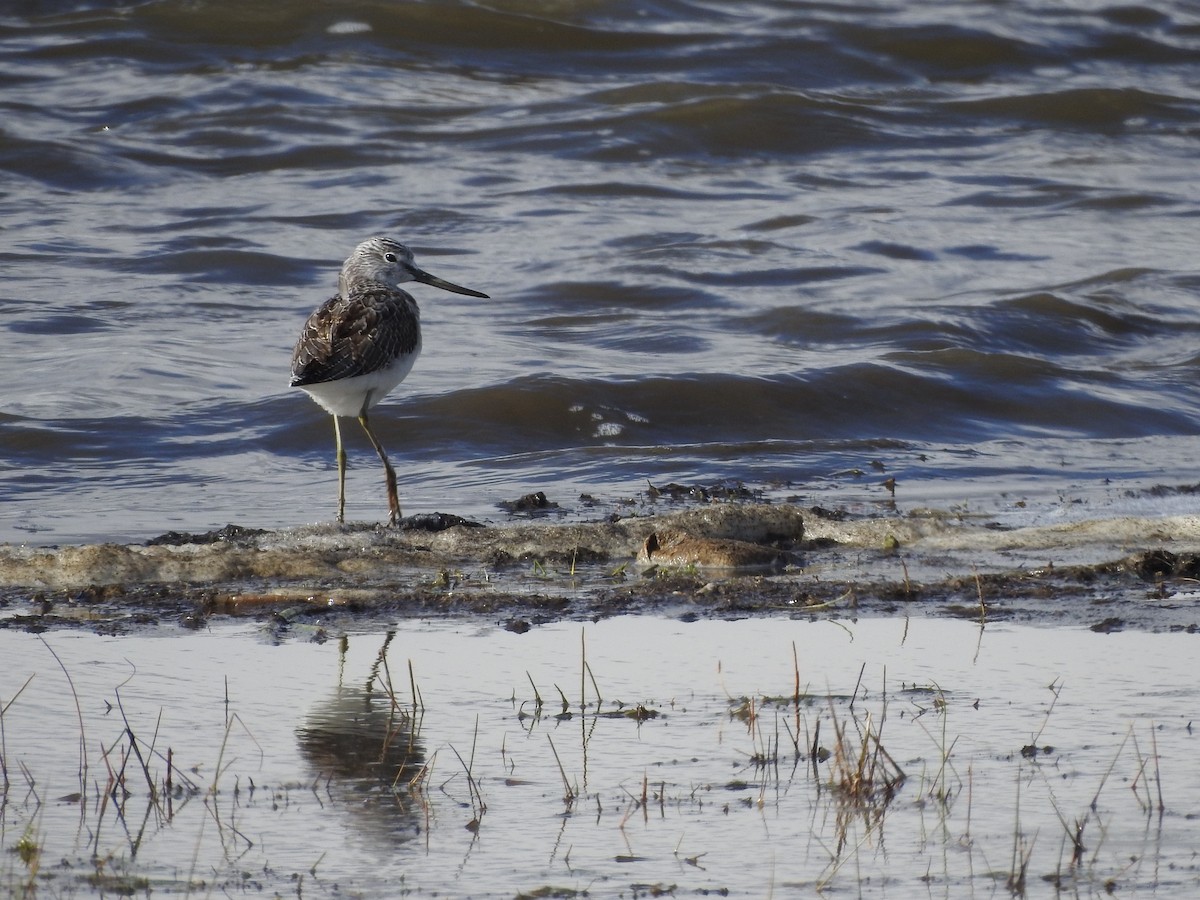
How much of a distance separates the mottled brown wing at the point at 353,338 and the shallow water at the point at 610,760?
227 cm

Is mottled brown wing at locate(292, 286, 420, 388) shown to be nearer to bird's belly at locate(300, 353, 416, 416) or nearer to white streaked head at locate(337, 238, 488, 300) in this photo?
bird's belly at locate(300, 353, 416, 416)

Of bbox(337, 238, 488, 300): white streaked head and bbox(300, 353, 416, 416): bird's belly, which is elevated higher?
bbox(337, 238, 488, 300): white streaked head

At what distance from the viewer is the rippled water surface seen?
908cm

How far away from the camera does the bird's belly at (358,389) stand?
24.1ft

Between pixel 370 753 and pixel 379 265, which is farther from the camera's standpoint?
pixel 379 265

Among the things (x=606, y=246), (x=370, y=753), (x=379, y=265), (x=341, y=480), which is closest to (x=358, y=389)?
(x=341, y=480)

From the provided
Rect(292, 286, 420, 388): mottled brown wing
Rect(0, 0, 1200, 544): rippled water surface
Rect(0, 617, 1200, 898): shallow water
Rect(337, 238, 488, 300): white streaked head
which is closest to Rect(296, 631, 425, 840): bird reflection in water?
Rect(0, 617, 1200, 898): shallow water

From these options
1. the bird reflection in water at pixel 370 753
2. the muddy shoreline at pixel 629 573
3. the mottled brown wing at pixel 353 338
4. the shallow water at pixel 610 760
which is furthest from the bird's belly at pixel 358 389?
the bird reflection in water at pixel 370 753

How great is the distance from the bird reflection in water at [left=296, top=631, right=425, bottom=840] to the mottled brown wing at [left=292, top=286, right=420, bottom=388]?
2782 millimetres

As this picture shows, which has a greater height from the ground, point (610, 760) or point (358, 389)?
point (358, 389)

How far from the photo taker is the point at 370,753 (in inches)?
156

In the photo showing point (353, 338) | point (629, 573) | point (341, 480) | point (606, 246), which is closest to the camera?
point (629, 573)

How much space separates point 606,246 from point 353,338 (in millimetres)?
6762

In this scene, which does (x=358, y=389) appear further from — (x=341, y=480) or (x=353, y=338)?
(x=341, y=480)
